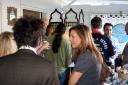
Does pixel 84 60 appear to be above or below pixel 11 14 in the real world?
below

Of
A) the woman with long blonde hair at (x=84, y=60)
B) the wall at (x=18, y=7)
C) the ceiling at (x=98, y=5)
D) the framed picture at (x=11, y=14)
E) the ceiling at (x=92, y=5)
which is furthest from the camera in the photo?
the ceiling at (x=98, y=5)

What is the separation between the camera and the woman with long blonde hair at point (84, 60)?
8.95ft

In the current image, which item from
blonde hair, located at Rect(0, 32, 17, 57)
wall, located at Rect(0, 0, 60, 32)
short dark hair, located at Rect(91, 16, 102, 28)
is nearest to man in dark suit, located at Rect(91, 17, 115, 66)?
short dark hair, located at Rect(91, 16, 102, 28)

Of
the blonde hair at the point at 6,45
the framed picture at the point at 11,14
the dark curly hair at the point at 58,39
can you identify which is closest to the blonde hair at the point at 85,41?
the blonde hair at the point at 6,45

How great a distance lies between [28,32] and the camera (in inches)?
80.3

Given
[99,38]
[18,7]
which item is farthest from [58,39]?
[18,7]

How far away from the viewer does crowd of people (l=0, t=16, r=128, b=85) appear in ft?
6.50

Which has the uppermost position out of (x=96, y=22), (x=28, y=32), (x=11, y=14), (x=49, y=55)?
(x=11, y=14)

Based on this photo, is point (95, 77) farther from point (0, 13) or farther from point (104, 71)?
point (0, 13)

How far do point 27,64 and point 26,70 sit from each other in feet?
0.12

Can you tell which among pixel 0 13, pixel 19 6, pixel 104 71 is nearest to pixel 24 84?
pixel 104 71

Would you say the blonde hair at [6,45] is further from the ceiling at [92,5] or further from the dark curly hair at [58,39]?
the ceiling at [92,5]

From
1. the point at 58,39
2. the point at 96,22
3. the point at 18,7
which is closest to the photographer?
the point at 96,22

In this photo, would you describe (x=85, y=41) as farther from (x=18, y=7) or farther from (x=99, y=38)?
(x=18, y=7)
